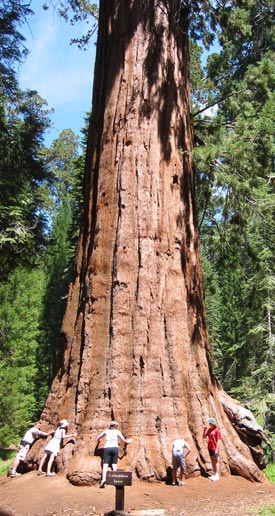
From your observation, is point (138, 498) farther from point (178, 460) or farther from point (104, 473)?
point (178, 460)

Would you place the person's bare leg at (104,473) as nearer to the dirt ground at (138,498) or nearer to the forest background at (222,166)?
the dirt ground at (138,498)

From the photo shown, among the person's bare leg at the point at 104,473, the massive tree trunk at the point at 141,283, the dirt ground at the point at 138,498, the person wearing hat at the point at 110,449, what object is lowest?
the dirt ground at the point at 138,498

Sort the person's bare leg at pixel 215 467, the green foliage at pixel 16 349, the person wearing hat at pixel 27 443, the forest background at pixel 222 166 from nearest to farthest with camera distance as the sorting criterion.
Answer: the person's bare leg at pixel 215 467 → the person wearing hat at pixel 27 443 → the forest background at pixel 222 166 → the green foliage at pixel 16 349

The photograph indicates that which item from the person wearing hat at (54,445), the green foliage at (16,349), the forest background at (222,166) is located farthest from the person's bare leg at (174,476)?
the green foliage at (16,349)

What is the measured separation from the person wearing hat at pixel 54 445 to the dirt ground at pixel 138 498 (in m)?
0.18

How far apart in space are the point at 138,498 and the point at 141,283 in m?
2.58

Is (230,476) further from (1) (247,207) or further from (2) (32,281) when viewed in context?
(2) (32,281)

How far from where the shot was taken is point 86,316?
7176 mm

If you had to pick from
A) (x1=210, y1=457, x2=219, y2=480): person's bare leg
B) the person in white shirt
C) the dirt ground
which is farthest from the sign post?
(x1=210, y1=457, x2=219, y2=480): person's bare leg

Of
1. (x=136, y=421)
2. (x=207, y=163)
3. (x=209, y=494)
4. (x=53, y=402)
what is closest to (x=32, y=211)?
(x=207, y=163)

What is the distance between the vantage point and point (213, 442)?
667cm

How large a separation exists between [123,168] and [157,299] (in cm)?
191

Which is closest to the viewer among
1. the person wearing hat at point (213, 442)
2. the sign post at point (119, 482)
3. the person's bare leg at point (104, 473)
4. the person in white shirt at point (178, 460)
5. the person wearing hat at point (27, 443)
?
the sign post at point (119, 482)

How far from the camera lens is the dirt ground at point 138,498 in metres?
5.37
